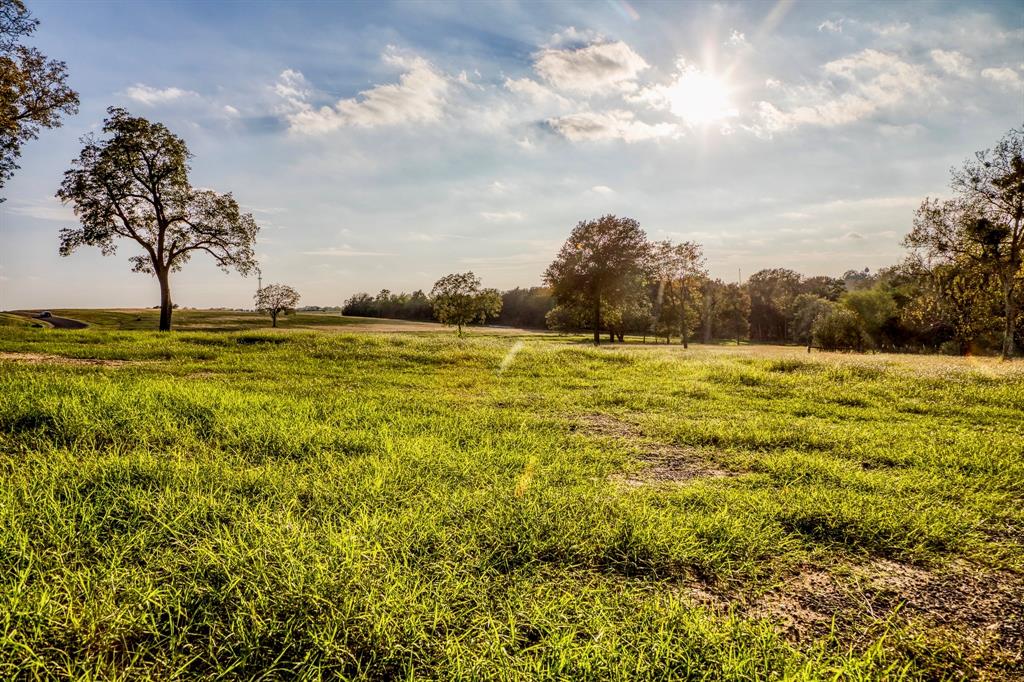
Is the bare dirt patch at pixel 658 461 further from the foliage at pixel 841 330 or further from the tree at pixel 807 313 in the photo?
the tree at pixel 807 313

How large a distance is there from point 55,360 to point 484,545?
1603cm

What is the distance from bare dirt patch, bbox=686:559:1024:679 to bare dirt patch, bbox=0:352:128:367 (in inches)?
631

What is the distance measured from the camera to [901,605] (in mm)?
2893

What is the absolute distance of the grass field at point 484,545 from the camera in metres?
2.29

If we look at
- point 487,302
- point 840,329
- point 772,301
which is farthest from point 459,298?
point 772,301

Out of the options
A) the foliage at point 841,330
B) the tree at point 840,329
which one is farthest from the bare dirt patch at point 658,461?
the tree at point 840,329

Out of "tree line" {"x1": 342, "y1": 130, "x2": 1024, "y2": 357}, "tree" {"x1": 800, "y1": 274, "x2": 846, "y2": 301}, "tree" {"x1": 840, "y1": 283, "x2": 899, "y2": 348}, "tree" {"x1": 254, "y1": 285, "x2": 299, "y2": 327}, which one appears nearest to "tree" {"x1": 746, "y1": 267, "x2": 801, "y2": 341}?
"tree" {"x1": 800, "y1": 274, "x2": 846, "y2": 301}

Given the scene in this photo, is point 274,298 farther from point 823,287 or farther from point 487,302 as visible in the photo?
point 823,287

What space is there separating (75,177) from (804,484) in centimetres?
3855

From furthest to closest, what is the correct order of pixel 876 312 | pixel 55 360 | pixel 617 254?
1. pixel 876 312
2. pixel 617 254
3. pixel 55 360

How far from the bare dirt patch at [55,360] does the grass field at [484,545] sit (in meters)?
6.09

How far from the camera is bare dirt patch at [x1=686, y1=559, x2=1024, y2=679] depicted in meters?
2.62

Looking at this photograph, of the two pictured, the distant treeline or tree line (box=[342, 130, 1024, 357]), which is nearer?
tree line (box=[342, 130, 1024, 357])

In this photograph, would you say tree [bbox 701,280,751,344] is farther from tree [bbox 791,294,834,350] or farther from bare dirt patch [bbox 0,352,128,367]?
bare dirt patch [bbox 0,352,128,367]
